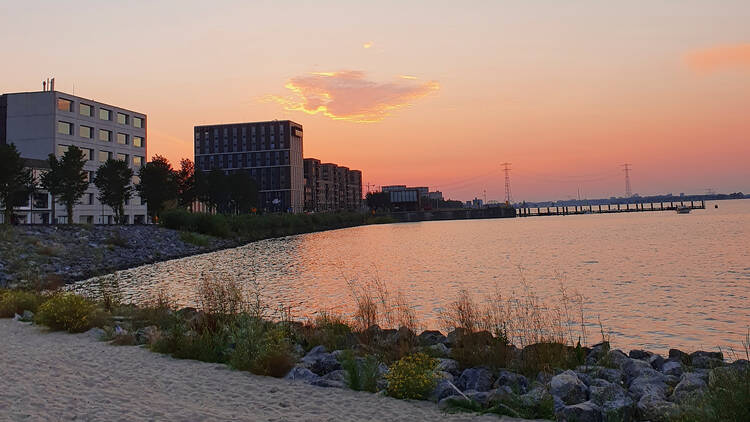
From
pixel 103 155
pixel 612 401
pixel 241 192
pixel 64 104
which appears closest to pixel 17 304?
pixel 612 401

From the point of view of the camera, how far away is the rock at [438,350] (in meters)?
12.8

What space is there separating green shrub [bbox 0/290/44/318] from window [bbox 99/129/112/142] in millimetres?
94039

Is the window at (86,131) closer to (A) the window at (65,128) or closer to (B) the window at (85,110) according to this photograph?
(A) the window at (65,128)

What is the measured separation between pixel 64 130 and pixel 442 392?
A: 10450 centimetres

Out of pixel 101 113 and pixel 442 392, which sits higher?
pixel 101 113

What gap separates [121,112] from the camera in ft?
360

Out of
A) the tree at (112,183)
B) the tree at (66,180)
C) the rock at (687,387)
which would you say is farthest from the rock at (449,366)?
the tree at (112,183)

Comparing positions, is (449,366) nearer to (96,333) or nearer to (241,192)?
(96,333)

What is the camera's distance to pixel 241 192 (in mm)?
128875

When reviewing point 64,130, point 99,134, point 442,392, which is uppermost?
point 99,134

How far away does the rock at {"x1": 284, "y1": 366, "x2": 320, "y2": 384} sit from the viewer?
431 inches

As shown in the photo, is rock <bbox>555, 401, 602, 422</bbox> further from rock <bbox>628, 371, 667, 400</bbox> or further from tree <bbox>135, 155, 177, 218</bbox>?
tree <bbox>135, 155, 177, 218</bbox>

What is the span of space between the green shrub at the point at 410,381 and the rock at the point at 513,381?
130 cm

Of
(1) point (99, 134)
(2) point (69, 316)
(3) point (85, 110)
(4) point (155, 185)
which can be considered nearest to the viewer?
(2) point (69, 316)
